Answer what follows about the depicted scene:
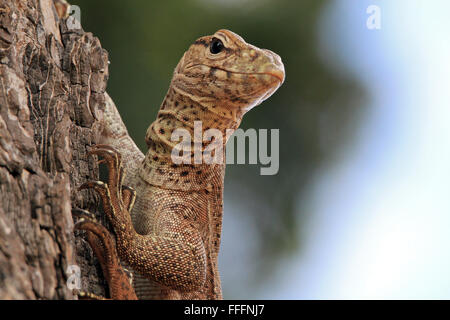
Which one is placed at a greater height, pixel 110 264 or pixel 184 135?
pixel 184 135

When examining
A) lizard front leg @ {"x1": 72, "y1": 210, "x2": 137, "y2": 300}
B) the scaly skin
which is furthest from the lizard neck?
lizard front leg @ {"x1": 72, "y1": 210, "x2": 137, "y2": 300}

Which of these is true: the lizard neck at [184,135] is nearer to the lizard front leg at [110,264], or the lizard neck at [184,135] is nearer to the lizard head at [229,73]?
the lizard head at [229,73]

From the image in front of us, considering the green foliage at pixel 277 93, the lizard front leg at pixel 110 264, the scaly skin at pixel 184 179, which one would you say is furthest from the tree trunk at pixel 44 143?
the green foliage at pixel 277 93

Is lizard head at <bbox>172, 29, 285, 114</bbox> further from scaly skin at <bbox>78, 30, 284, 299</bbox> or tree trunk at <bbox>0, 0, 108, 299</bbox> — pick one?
tree trunk at <bbox>0, 0, 108, 299</bbox>

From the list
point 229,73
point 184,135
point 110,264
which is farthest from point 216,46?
point 110,264

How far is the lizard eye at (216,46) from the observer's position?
174 inches

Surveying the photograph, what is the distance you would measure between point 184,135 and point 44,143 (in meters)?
1.31

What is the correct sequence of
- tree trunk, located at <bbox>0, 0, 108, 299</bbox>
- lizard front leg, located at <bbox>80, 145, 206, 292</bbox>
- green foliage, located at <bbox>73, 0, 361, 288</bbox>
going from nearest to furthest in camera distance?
1. tree trunk, located at <bbox>0, 0, 108, 299</bbox>
2. lizard front leg, located at <bbox>80, 145, 206, 292</bbox>
3. green foliage, located at <bbox>73, 0, 361, 288</bbox>

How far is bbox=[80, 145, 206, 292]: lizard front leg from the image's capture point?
12.7 ft

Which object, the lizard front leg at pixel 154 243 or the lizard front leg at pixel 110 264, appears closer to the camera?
the lizard front leg at pixel 110 264

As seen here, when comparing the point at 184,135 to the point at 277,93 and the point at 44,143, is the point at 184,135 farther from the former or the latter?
the point at 277,93

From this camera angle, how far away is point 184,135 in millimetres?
4516
